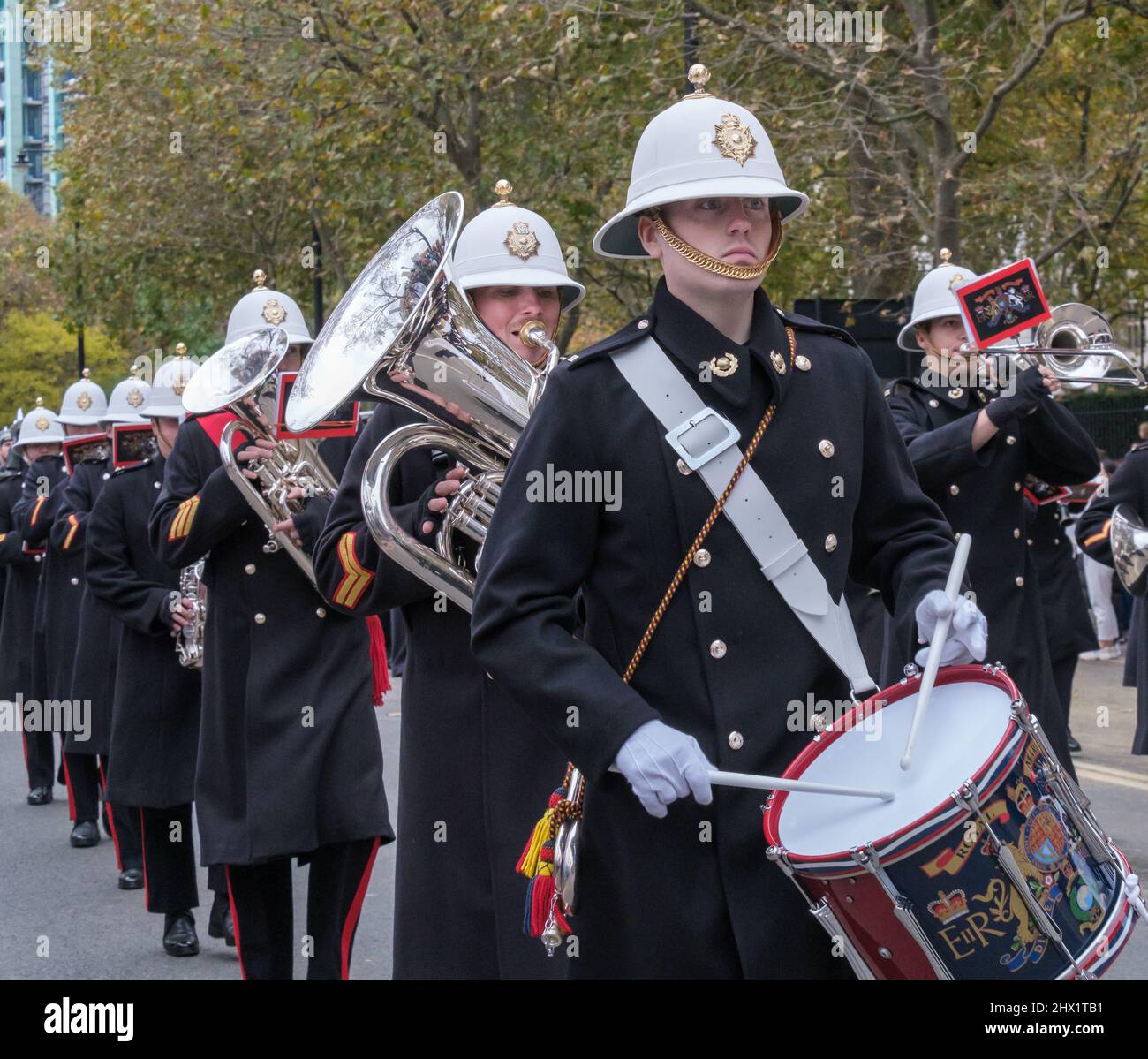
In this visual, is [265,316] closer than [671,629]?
No

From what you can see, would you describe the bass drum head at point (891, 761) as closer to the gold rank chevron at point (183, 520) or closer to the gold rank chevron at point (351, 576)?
the gold rank chevron at point (351, 576)

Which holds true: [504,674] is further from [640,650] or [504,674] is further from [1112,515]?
[1112,515]

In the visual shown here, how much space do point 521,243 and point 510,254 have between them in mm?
45

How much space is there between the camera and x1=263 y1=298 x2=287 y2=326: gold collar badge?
6371 millimetres

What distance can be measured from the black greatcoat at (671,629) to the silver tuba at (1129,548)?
495cm

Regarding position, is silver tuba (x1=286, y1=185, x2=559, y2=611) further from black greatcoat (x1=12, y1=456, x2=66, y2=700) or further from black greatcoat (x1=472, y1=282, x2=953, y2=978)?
black greatcoat (x1=12, y1=456, x2=66, y2=700)

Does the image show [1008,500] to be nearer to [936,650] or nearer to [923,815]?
[936,650]

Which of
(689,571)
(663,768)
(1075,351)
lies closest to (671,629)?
(689,571)

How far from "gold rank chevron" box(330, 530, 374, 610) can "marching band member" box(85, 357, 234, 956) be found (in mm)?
2454

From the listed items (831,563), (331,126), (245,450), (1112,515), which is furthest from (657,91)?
(831,563)

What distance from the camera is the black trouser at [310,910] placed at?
18.0ft

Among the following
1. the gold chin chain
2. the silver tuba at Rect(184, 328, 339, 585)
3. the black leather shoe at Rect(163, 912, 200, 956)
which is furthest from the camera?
the black leather shoe at Rect(163, 912, 200, 956)

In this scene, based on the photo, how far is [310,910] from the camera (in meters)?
5.59

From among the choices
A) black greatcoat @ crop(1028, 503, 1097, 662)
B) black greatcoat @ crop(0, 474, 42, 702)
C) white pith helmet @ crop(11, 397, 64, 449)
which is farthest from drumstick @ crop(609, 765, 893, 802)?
white pith helmet @ crop(11, 397, 64, 449)
